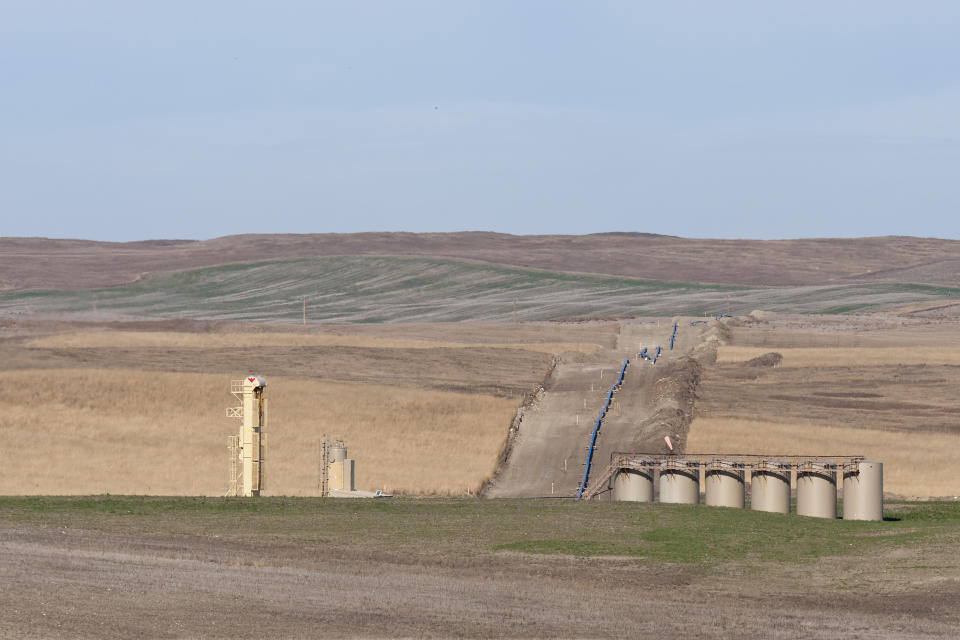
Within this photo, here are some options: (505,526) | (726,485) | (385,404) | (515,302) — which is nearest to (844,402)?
(385,404)

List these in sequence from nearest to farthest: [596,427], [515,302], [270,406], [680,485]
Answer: [680,485], [596,427], [270,406], [515,302]

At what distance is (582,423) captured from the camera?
6944 centimetres

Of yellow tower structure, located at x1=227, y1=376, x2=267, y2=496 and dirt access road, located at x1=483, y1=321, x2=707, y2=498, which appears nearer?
yellow tower structure, located at x1=227, y1=376, x2=267, y2=496

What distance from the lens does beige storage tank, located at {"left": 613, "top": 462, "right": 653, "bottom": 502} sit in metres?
51.1

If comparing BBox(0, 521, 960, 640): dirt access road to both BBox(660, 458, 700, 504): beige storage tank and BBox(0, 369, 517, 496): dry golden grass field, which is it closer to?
BBox(660, 458, 700, 504): beige storage tank

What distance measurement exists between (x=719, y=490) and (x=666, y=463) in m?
2.43

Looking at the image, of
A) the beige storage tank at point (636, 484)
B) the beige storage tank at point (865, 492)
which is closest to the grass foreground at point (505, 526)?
the beige storage tank at point (865, 492)

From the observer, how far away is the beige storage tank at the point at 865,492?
4712 cm

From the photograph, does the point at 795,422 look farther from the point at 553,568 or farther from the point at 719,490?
the point at 553,568

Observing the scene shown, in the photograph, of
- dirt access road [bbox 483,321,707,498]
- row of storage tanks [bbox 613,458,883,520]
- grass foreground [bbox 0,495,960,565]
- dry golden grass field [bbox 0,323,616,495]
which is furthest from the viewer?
dry golden grass field [bbox 0,323,616,495]

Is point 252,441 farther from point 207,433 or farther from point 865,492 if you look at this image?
point 865,492

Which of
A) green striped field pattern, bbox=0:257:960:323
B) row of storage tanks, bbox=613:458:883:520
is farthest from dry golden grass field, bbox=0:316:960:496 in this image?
green striped field pattern, bbox=0:257:960:323

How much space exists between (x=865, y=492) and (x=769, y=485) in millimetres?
3510

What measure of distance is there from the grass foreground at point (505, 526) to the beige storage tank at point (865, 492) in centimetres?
83
